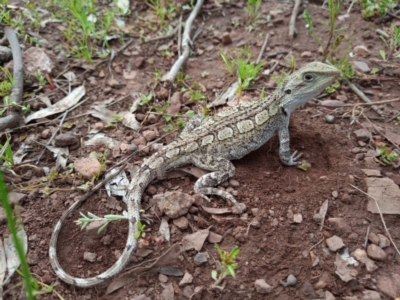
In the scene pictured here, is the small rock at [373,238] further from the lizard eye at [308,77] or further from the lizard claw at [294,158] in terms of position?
the lizard eye at [308,77]

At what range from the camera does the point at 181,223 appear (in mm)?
3979

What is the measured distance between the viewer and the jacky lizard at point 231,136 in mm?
4355

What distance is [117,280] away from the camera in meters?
3.61

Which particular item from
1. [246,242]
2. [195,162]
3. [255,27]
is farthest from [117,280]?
[255,27]

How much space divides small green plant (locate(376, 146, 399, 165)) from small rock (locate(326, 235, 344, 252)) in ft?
4.65

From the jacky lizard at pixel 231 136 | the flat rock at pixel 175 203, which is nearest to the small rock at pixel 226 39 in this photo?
the jacky lizard at pixel 231 136

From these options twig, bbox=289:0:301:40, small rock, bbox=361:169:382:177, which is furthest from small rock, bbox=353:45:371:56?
small rock, bbox=361:169:382:177

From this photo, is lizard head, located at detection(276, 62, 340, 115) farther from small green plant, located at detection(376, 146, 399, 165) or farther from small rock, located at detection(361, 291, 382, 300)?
small rock, located at detection(361, 291, 382, 300)

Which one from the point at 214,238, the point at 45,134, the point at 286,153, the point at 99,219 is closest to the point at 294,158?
the point at 286,153

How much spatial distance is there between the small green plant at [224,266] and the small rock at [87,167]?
6.33 feet

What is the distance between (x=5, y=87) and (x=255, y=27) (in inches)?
174

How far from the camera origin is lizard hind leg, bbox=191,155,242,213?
168 inches

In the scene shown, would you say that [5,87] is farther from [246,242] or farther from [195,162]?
[246,242]

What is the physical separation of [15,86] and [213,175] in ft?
10.5
